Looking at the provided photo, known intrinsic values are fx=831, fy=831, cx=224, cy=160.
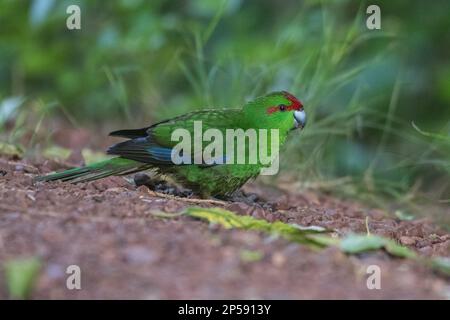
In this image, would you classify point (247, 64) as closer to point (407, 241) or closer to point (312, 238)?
point (407, 241)

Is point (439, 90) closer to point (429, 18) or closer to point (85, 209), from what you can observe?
point (429, 18)

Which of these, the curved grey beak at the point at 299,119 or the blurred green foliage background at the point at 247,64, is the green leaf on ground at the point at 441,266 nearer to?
the curved grey beak at the point at 299,119

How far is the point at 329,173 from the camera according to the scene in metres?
5.60

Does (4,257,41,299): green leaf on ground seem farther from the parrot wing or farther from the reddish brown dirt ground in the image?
the parrot wing

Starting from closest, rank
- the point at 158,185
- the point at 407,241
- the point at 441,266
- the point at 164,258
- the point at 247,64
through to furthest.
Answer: the point at 164,258 → the point at 441,266 → the point at 407,241 → the point at 158,185 → the point at 247,64

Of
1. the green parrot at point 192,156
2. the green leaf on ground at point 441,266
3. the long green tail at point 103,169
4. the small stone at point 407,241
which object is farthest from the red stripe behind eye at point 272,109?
the green leaf on ground at point 441,266

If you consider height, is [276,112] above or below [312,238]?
above

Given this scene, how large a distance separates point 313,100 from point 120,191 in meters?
1.70

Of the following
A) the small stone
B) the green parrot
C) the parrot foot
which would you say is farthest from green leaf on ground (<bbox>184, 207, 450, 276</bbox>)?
the parrot foot

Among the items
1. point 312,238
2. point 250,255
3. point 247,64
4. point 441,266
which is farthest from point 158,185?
point 441,266

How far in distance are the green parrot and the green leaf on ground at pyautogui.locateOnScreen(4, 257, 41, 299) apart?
5.36 feet

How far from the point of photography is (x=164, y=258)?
2686mm

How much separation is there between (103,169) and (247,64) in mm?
1749
